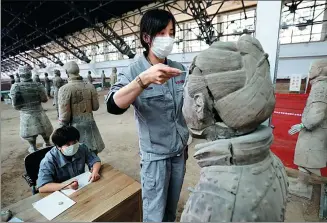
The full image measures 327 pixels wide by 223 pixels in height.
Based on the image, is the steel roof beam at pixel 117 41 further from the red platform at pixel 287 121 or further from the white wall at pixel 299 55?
the white wall at pixel 299 55

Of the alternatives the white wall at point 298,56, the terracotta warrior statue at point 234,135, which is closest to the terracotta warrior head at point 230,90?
the terracotta warrior statue at point 234,135

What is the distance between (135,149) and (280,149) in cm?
278

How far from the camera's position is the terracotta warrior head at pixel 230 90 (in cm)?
67

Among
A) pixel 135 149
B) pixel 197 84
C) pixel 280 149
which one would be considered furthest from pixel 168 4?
pixel 197 84

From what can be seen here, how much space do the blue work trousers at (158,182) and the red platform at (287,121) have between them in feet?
7.28

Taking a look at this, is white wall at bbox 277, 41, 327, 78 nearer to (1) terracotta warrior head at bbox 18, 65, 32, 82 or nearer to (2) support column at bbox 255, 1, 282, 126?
(2) support column at bbox 255, 1, 282, 126

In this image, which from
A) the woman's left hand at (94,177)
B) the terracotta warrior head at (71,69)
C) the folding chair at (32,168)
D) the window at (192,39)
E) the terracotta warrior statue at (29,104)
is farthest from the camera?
the window at (192,39)

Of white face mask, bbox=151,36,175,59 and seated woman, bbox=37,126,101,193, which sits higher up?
white face mask, bbox=151,36,175,59

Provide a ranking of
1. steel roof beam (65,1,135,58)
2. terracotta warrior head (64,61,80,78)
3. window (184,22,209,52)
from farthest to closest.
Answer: steel roof beam (65,1,135,58) → window (184,22,209,52) → terracotta warrior head (64,61,80,78)

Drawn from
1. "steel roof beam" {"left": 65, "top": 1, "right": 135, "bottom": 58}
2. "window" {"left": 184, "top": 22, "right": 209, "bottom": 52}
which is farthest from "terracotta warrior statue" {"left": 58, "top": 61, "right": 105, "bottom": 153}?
"steel roof beam" {"left": 65, "top": 1, "right": 135, "bottom": 58}

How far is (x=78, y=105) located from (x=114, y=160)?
1.58 m

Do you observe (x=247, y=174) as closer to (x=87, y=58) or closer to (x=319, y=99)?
(x=319, y=99)

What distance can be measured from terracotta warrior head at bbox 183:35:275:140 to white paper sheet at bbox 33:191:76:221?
4.12ft

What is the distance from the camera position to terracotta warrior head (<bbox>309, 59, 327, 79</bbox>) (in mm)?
1955
